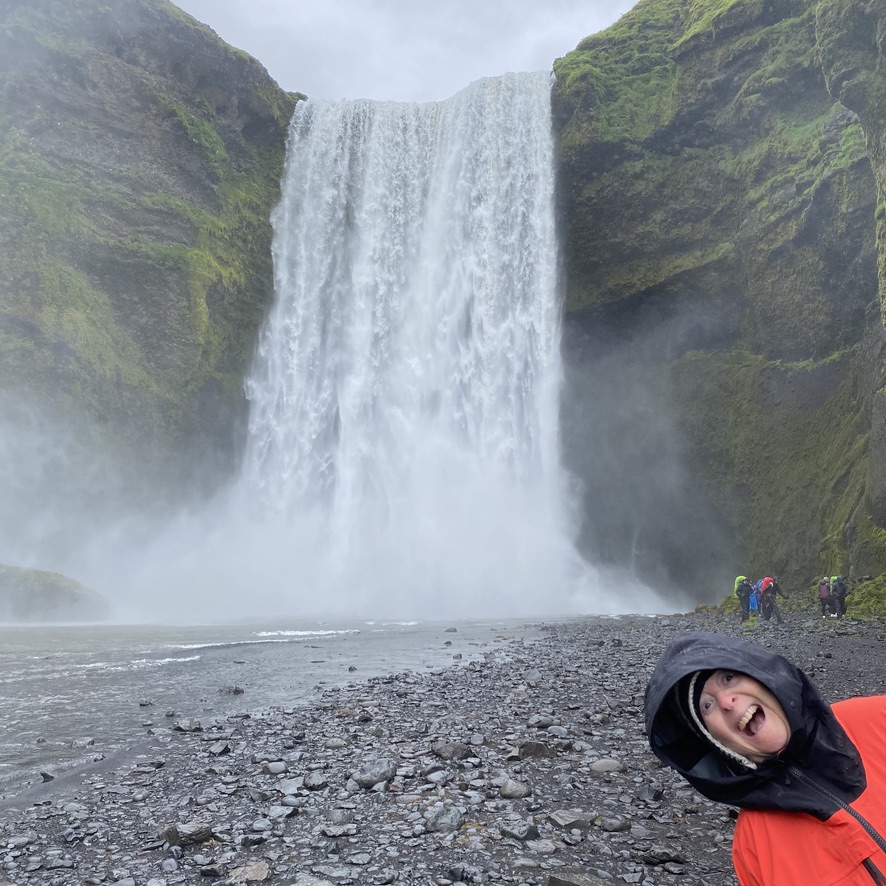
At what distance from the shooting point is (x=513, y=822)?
4.09 metres

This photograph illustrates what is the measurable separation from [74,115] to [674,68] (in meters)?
29.6

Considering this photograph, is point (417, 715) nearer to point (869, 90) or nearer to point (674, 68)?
point (869, 90)

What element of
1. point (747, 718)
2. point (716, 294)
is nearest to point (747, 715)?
point (747, 718)

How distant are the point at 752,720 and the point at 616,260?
115 ft

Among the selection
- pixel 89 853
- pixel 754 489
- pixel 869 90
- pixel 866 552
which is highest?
pixel 869 90

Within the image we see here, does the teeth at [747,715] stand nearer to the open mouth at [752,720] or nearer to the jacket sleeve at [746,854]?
the open mouth at [752,720]

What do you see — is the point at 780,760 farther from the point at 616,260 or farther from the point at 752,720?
the point at 616,260

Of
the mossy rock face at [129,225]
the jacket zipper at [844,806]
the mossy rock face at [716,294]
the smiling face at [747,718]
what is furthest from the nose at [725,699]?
the mossy rock face at [129,225]

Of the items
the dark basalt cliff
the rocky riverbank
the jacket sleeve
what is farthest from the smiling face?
the dark basalt cliff

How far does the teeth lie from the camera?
177cm

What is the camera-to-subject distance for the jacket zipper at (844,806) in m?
1.60

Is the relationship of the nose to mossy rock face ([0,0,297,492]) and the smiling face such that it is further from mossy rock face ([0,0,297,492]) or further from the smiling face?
mossy rock face ([0,0,297,492])

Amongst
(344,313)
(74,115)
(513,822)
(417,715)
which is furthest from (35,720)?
(74,115)

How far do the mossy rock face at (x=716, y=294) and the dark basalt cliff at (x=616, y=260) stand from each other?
0.34ft
